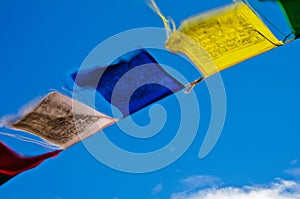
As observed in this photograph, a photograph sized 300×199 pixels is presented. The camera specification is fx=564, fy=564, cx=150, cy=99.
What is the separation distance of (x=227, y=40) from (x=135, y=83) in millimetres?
853

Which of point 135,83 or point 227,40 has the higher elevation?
point 227,40

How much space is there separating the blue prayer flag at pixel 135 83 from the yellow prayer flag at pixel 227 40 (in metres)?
0.27

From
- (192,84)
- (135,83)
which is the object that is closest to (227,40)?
(192,84)

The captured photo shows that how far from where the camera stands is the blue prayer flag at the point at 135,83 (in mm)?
4703

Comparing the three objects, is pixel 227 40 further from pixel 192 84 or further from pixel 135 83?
pixel 135 83

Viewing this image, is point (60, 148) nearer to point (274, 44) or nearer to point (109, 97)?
point (109, 97)

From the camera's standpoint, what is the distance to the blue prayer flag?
4703mm

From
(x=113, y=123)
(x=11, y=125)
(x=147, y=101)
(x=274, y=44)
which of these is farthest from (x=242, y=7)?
(x=11, y=125)

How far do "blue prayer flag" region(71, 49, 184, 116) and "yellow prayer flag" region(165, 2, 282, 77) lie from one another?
0.89ft

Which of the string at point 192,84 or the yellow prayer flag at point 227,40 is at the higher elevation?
the yellow prayer flag at point 227,40

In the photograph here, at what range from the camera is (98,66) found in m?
4.61

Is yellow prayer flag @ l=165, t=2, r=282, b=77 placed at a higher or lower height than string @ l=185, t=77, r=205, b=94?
higher

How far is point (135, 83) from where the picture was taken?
4.80 metres

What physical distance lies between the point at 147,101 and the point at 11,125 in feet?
3.77
